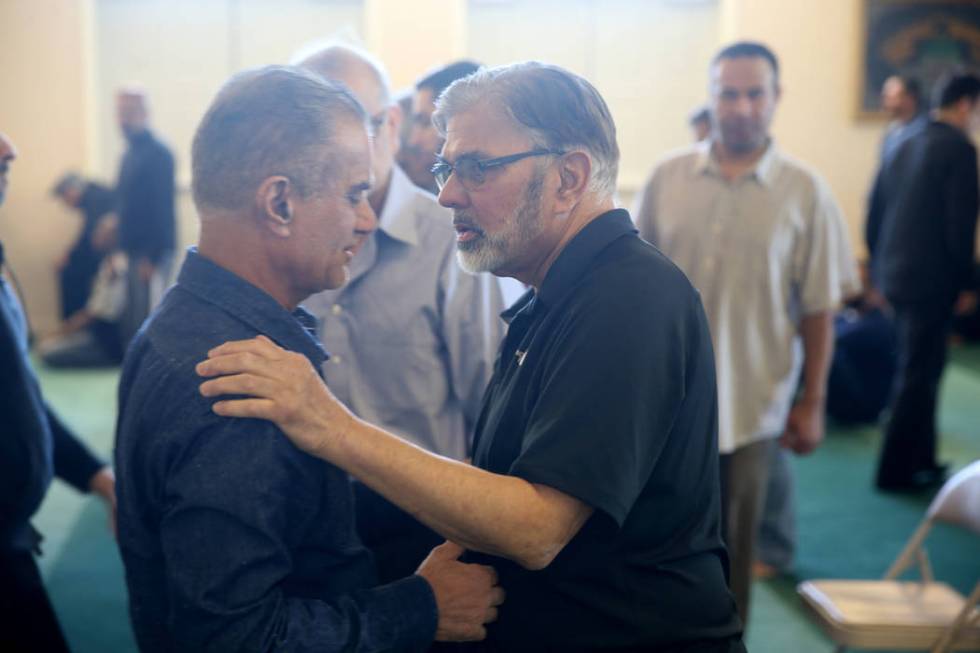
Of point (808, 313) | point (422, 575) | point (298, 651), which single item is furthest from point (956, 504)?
point (298, 651)

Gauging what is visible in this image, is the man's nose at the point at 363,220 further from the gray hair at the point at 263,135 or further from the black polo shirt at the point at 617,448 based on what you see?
the black polo shirt at the point at 617,448

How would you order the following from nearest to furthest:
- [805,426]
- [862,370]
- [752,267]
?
[752,267] → [805,426] → [862,370]

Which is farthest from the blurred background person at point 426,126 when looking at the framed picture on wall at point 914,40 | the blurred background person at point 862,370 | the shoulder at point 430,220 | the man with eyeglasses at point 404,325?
the framed picture on wall at point 914,40

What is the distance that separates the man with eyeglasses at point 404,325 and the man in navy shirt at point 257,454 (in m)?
0.75

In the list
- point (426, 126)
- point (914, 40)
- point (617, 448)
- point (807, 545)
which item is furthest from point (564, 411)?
point (914, 40)

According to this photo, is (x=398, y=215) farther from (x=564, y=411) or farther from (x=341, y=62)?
(x=564, y=411)

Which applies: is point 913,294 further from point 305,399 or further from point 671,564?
point 305,399

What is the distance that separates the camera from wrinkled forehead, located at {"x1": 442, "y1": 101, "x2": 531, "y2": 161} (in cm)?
149

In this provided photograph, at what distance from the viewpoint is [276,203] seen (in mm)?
1351

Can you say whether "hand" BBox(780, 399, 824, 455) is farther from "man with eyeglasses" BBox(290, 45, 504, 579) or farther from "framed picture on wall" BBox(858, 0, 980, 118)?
"framed picture on wall" BBox(858, 0, 980, 118)

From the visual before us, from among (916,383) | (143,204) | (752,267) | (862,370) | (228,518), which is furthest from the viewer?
(143,204)

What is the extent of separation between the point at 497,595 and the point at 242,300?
54 cm

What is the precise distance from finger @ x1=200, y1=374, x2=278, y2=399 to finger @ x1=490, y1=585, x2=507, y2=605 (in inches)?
17.8

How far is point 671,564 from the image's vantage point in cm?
141
